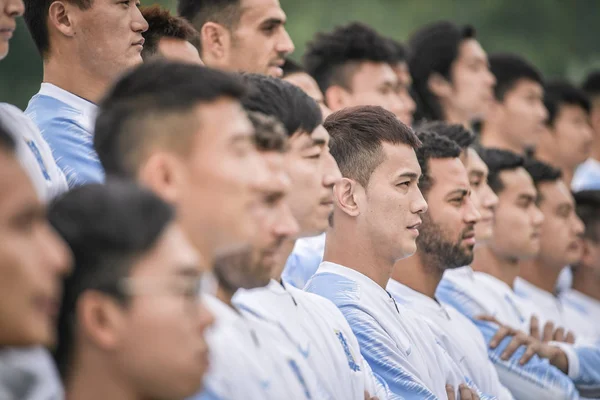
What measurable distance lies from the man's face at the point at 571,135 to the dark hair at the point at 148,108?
589 centimetres

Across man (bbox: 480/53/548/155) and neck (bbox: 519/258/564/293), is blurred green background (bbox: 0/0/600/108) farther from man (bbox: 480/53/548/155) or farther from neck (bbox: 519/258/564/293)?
neck (bbox: 519/258/564/293)

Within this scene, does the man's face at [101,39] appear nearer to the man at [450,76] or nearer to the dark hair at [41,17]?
the dark hair at [41,17]

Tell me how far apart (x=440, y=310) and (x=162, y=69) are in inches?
95.8

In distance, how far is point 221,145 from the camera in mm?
2660

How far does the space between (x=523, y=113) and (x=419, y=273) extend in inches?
126

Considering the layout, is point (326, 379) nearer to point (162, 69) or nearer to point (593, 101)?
point (162, 69)

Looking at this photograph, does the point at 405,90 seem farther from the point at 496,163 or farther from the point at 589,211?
the point at 589,211

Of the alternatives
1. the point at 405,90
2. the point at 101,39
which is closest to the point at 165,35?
the point at 101,39

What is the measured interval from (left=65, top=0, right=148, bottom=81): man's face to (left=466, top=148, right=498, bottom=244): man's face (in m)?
1.96

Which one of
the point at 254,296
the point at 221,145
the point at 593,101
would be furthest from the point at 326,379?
the point at 593,101

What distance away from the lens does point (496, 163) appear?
6.07 m

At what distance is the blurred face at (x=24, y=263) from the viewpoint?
2064 mm

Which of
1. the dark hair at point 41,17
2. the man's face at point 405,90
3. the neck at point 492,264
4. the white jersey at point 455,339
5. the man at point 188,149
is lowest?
the neck at point 492,264

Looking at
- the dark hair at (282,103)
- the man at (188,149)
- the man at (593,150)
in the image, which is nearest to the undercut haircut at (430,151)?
the dark hair at (282,103)
